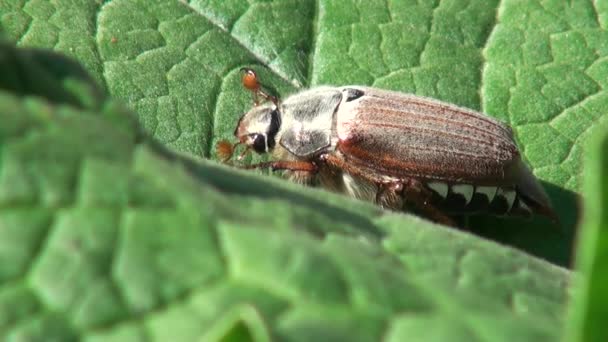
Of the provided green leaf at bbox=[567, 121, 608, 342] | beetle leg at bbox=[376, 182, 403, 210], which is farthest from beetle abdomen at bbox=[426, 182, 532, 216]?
green leaf at bbox=[567, 121, 608, 342]

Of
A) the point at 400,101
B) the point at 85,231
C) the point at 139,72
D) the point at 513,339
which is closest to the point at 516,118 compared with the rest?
the point at 400,101

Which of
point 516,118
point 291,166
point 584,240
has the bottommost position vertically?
point 291,166

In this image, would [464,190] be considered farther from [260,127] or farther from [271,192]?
[271,192]

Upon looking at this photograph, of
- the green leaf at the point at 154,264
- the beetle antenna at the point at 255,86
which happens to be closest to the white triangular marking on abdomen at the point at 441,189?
the beetle antenna at the point at 255,86

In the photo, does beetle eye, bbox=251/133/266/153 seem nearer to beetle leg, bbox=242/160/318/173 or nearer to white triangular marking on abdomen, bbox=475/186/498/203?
beetle leg, bbox=242/160/318/173

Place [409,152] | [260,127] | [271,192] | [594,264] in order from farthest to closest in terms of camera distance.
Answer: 1. [260,127]
2. [409,152]
3. [271,192]
4. [594,264]

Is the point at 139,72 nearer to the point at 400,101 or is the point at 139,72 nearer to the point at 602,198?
the point at 400,101

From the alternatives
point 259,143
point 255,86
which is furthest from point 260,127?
point 255,86
